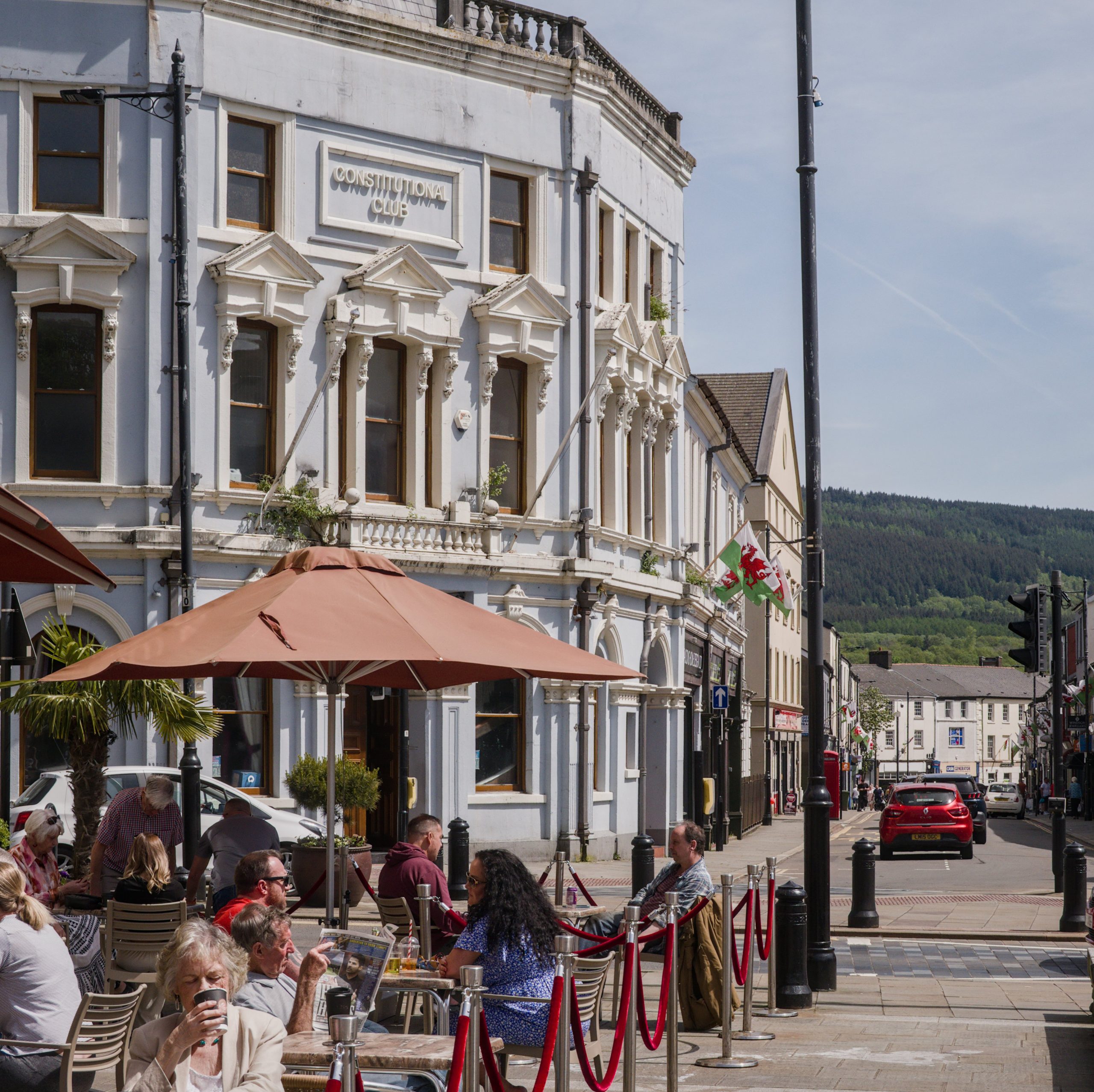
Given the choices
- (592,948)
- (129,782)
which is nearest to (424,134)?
(129,782)

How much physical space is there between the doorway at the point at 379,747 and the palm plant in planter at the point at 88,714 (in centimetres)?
909

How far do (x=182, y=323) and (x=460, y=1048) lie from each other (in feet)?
58.6

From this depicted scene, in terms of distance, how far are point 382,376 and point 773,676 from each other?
37052mm

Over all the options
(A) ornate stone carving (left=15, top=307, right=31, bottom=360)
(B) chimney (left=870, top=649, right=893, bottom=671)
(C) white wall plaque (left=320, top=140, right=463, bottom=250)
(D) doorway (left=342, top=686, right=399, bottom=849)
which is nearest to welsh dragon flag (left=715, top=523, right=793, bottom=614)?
(D) doorway (left=342, top=686, right=399, bottom=849)

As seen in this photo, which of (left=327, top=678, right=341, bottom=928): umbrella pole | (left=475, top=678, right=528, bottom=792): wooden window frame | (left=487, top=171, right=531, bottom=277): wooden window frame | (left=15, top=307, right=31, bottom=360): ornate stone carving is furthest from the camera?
(left=487, top=171, right=531, bottom=277): wooden window frame

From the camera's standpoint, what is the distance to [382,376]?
24.8 metres

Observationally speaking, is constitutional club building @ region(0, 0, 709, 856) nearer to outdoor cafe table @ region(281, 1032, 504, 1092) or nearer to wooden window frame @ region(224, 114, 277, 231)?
wooden window frame @ region(224, 114, 277, 231)

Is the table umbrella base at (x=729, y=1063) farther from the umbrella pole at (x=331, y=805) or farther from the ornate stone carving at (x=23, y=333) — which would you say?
the ornate stone carving at (x=23, y=333)

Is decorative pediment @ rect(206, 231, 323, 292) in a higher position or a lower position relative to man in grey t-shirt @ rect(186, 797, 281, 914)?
higher

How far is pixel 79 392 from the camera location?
22.4 meters

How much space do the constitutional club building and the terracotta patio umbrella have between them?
38.1 feet

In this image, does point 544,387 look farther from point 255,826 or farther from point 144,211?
→ point 255,826

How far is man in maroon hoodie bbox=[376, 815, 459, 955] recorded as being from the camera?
1158cm

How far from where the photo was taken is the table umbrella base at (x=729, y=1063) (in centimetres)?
1011
